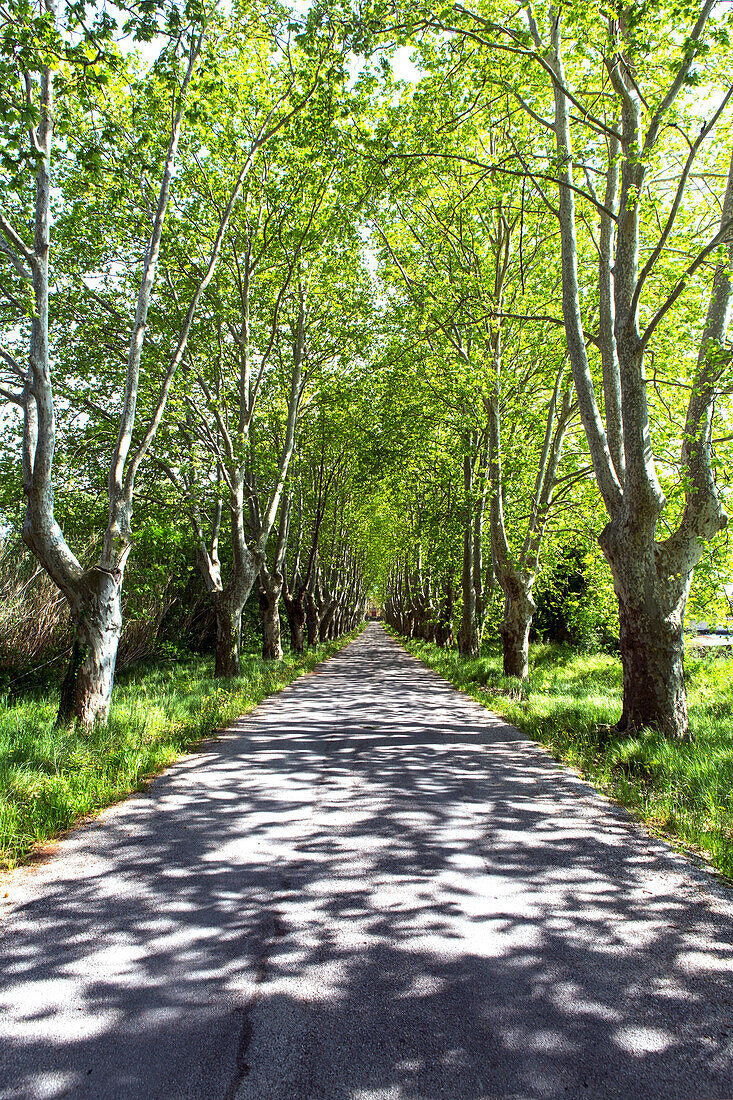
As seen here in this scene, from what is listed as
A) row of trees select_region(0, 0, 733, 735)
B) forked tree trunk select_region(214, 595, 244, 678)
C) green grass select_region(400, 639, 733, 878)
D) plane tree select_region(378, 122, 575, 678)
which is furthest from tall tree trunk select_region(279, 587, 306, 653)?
green grass select_region(400, 639, 733, 878)

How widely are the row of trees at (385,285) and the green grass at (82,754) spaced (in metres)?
0.68

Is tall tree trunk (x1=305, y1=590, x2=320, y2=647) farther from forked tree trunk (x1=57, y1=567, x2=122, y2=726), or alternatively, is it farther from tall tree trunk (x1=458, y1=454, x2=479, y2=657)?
forked tree trunk (x1=57, y1=567, x2=122, y2=726)

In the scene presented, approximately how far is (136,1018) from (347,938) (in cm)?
110

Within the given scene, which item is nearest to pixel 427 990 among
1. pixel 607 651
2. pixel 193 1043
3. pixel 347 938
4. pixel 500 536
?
pixel 347 938

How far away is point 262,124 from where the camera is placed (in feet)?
32.8

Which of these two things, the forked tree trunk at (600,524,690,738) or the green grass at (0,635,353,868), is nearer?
the green grass at (0,635,353,868)

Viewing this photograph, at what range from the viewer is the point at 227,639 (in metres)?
14.1

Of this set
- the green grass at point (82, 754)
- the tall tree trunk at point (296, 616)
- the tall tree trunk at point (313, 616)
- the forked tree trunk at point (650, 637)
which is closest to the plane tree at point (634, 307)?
the forked tree trunk at point (650, 637)

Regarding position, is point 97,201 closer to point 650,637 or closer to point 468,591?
point 650,637

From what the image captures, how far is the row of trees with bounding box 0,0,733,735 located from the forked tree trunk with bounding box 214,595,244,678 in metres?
0.06

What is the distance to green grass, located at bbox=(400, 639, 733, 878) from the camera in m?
4.61

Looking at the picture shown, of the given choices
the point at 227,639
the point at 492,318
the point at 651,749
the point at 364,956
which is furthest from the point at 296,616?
the point at 364,956

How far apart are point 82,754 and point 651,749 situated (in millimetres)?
6020

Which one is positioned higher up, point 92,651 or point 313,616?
point 92,651
